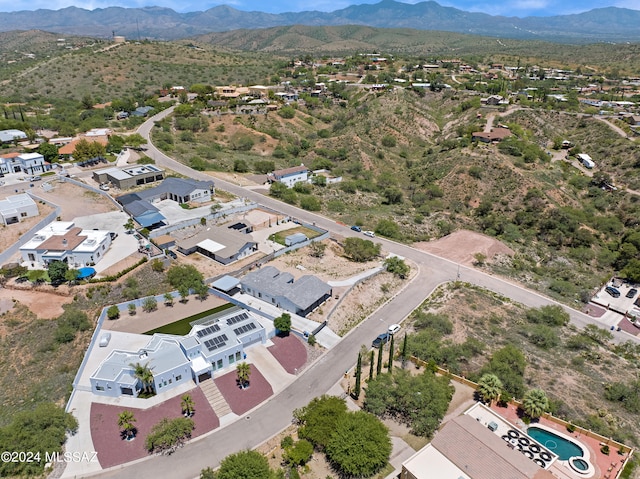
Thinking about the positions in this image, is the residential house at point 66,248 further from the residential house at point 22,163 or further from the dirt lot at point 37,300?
the residential house at point 22,163

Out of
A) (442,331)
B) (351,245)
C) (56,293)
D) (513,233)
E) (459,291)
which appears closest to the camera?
(442,331)

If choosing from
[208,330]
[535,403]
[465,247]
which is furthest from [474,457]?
[465,247]

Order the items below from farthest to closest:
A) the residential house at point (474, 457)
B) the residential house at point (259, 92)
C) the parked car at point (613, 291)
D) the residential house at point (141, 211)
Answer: the residential house at point (259, 92) < the residential house at point (141, 211) < the parked car at point (613, 291) < the residential house at point (474, 457)

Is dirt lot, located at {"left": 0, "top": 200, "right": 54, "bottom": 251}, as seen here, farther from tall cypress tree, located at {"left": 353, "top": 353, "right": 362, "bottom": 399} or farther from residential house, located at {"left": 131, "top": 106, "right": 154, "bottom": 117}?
residential house, located at {"left": 131, "top": 106, "right": 154, "bottom": 117}

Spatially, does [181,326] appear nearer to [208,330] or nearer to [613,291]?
[208,330]

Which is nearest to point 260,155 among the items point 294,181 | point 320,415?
point 294,181

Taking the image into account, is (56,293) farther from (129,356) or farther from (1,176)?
(1,176)

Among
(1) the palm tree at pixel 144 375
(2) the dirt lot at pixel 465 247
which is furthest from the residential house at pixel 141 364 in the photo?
(2) the dirt lot at pixel 465 247
